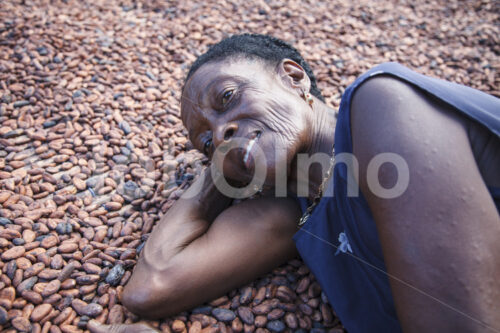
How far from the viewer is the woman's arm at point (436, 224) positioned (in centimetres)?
79

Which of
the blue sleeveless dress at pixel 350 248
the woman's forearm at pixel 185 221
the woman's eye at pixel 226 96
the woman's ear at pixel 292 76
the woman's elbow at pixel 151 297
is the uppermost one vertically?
the woman's ear at pixel 292 76

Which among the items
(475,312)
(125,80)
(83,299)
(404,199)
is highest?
(404,199)

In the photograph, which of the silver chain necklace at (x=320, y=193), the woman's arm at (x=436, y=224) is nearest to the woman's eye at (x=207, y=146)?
the silver chain necklace at (x=320, y=193)

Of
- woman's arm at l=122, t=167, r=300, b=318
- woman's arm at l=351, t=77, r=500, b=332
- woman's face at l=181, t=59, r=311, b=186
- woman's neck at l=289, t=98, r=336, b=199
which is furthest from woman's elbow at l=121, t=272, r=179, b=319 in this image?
woman's arm at l=351, t=77, r=500, b=332

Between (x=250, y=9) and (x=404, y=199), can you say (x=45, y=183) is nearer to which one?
(x=404, y=199)

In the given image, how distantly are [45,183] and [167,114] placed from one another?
2.48 ft

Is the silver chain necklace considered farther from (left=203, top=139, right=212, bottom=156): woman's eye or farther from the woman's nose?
(left=203, top=139, right=212, bottom=156): woman's eye

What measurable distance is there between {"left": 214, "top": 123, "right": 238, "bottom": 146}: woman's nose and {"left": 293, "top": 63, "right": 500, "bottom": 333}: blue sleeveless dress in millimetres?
351

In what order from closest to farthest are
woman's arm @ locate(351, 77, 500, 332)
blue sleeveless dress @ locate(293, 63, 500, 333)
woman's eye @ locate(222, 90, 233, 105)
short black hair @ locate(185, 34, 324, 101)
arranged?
woman's arm @ locate(351, 77, 500, 332), blue sleeveless dress @ locate(293, 63, 500, 333), woman's eye @ locate(222, 90, 233, 105), short black hair @ locate(185, 34, 324, 101)

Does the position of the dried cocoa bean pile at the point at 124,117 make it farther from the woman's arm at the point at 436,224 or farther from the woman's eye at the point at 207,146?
the woman's arm at the point at 436,224

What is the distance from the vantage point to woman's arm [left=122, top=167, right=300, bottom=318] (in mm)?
1262

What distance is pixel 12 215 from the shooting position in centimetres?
150

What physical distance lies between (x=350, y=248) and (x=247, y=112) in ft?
1.85

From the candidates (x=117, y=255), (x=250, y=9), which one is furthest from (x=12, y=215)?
(x=250, y=9)
